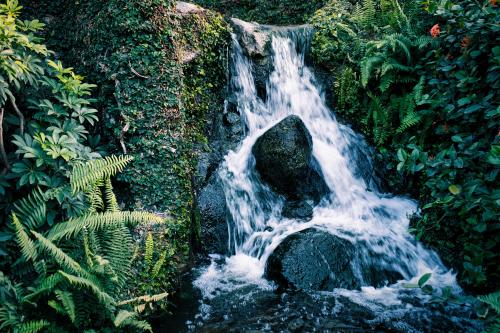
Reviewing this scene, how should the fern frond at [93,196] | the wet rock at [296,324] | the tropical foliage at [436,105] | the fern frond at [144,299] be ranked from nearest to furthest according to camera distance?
the fern frond at [144,299], the fern frond at [93,196], the wet rock at [296,324], the tropical foliage at [436,105]

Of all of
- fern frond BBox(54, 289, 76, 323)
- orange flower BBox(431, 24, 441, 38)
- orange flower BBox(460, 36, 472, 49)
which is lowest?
fern frond BBox(54, 289, 76, 323)

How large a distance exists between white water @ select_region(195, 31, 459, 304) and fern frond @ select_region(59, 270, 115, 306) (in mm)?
1688

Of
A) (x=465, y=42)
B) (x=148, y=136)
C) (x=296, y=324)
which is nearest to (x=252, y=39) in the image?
(x=148, y=136)

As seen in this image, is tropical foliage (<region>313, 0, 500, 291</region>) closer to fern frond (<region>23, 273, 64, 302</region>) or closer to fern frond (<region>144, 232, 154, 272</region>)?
fern frond (<region>144, 232, 154, 272</region>)

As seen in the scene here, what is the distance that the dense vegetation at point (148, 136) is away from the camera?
10.8 ft

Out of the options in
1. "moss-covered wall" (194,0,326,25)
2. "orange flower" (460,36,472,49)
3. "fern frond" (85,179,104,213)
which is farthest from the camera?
"moss-covered wall" (194,0,326,25)

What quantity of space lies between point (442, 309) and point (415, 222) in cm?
179

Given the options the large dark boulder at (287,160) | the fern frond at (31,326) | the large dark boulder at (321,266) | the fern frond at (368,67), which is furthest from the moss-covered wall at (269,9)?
the fern frond at (31,326)

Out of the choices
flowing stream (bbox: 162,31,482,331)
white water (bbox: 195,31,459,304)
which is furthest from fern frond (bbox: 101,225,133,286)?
white water (bbox: 195,31,459,304)

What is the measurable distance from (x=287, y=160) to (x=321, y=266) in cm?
219

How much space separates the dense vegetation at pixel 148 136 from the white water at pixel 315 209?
1.29 feet

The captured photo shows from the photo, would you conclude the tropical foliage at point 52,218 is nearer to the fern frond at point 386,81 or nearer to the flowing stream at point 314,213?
the flowing stream at point 314,213

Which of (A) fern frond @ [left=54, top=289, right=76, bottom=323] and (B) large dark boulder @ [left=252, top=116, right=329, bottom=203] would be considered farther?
(B) large dark boulder @ [left=252, top=116, right=329, bottom=203]

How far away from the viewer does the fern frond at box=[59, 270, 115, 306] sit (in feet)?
9.08
